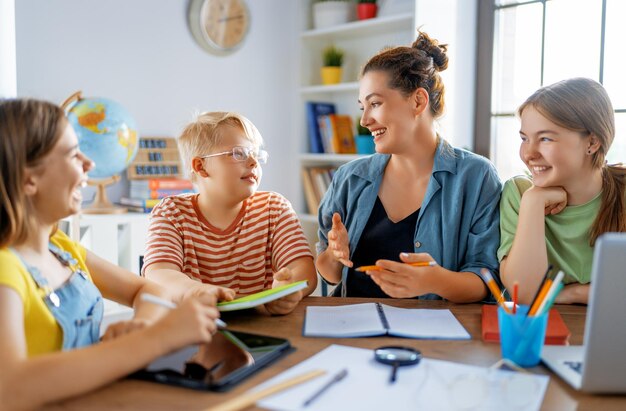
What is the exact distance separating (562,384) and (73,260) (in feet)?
2.90

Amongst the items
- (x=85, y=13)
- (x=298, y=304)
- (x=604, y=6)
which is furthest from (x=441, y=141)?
(x=85, y=13)

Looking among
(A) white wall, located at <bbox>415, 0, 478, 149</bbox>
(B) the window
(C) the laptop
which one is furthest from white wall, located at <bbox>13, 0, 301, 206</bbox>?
(C) the laptop

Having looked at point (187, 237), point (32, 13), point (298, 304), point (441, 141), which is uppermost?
point (32, 13)

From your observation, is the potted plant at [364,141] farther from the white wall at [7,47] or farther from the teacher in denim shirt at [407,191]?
the white wall at [7,47]

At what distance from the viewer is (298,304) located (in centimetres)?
145

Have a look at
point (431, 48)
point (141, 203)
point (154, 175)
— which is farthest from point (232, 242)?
point (154, 175)

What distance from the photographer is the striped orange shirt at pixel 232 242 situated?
1646mm

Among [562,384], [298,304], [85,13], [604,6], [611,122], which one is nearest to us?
[562,384]

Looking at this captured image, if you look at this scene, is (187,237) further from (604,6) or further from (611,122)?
(604,6)

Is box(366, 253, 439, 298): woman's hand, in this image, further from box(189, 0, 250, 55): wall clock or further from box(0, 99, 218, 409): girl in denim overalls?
box(189, 0, 250, 55): wall clock

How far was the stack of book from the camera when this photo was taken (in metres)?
3.06

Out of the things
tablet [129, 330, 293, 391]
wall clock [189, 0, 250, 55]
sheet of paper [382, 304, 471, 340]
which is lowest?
sheet of paper [382, 304, 471, 340]

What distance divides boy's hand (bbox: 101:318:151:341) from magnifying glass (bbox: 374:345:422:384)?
41 cm

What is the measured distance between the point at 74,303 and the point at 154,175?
2.22 m
